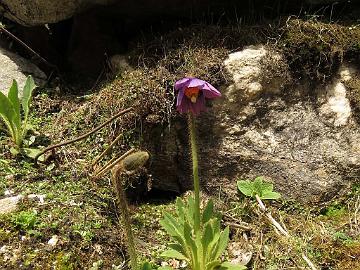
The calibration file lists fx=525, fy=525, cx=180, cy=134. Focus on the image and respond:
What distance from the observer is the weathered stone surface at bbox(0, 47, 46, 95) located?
3736mm

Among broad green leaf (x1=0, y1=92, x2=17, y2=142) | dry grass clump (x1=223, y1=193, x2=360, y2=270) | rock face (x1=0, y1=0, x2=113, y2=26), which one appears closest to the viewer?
dry grass clump (x1=223, y1=193, x2=360, y2=270)

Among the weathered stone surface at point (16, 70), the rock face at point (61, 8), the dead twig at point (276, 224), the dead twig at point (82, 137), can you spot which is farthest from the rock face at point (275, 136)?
the weathered stone surface at point (16, 70)

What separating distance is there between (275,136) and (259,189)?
15.5 inches

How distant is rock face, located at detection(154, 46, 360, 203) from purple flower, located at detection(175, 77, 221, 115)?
37.7 inches

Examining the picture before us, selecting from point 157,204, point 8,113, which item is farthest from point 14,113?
point 157,204

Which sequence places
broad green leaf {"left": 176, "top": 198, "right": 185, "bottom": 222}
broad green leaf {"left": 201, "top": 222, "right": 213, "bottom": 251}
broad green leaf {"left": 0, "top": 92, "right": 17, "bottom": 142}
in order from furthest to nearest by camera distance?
broad green leaf {"left": 0, "top": 92, "right": 17, "bottom": 142}
broad green leaf {"left": 176, "top": 198, "right": 185, "bottom": 222}
broad green leaf {"left": 201, "top": 222, "right": 213, "bottom": 251}

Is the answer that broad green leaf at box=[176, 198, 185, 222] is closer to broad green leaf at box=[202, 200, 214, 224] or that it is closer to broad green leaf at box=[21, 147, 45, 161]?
broad green leaf at box=[202, 200, 214, 224]

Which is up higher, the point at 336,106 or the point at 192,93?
the point at 192,93

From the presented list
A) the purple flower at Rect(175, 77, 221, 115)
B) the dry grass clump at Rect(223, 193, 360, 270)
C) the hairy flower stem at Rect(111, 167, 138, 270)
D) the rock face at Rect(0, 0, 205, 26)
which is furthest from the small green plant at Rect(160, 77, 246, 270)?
the rock face at Rect(0, 0, 205, 26)

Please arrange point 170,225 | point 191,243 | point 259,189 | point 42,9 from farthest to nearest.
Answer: point 42,9 < point 259,189 < point 170,225 < point 191,243

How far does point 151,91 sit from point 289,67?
93 centimetres

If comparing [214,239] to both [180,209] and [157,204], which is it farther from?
[157,204]

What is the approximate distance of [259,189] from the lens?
326 cm

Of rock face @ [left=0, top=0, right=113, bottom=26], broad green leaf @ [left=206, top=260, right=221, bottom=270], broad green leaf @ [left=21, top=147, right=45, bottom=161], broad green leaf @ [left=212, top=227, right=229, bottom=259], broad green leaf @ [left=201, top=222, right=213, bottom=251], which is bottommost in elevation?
broad green leaf @ [left=206, top=260, right=221, bottom=270]
